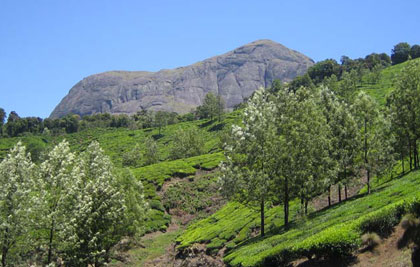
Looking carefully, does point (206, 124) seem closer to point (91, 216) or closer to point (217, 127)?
point (217, 127)

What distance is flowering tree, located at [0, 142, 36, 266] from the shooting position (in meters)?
30.5

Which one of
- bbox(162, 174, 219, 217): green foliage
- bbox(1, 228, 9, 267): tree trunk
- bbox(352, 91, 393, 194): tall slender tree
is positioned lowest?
bbox(162, 174, 219, 217): green foliage

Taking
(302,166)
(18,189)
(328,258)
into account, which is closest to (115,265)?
(18,189)

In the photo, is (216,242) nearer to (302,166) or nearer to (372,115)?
(302,166)

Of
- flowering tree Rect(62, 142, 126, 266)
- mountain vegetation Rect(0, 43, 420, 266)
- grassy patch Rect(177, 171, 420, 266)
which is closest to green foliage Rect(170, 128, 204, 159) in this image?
mountain vegetation Rect(0, 43, 420, 266)

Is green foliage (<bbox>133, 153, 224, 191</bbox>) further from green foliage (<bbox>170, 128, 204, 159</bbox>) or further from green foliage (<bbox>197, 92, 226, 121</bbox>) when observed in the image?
green foliage (<bbox>197, 92, 226, 121</bbox>)

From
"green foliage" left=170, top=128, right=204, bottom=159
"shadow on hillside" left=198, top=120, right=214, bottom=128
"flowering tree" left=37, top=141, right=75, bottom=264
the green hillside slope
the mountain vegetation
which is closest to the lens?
the mountain vegetation

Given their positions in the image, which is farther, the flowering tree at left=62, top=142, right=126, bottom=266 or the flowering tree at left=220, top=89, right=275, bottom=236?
the flowering tree at left=220, top=89, right=275, bottom=236

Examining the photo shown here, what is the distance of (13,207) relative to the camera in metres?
31.1

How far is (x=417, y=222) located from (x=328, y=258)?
17.9 feet

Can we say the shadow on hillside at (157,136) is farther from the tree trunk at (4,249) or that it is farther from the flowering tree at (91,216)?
the tree trunk at (4,249)

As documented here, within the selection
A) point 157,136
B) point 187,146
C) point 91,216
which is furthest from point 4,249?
point 157,136

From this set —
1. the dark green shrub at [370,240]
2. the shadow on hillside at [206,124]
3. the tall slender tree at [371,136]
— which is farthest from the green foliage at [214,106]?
the dark green shrub at [370,240]

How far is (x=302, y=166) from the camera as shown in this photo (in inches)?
1531
